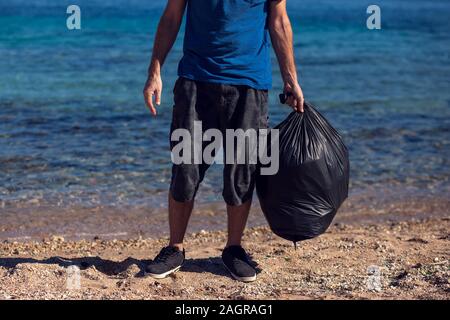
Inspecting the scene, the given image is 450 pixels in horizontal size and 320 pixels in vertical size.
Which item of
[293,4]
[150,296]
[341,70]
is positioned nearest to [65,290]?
[150,296]

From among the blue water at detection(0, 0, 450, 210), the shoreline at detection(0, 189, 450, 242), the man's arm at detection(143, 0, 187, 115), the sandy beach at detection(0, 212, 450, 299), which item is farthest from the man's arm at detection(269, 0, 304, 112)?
the blue water at detection(0, 0, 450, 210)

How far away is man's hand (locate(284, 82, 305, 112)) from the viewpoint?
4586 millimetres

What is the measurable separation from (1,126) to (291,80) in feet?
18.5

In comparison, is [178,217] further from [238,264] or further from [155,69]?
[155,69]

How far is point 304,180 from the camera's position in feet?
15.0

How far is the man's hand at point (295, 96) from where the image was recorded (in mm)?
4586

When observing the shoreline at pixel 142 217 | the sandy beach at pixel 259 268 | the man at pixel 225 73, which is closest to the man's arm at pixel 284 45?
the man at pixel 225 73

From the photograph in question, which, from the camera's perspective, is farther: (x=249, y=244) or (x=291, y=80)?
(x=249, y=244)

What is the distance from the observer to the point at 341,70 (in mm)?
14773

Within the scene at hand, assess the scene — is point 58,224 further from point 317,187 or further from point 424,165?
point 424,165

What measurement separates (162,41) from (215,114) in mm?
484

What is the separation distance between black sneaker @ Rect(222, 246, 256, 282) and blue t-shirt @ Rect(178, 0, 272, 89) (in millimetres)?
940

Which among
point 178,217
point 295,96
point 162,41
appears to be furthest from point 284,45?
point 178,217

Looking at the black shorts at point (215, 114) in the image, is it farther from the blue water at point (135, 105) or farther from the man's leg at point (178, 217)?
the blue water at point (135, 105)
